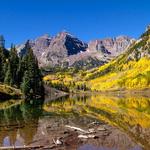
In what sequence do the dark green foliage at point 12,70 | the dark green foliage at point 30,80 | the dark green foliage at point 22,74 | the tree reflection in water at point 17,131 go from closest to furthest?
the tree reflection in water at point 17,131, the dark green foliage at point 30,80, the dark green foliage at point 22,74, the dark green foliage at point 12,70

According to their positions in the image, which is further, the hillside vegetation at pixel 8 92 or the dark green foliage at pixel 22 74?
the dark green foliage at pixel 22 74

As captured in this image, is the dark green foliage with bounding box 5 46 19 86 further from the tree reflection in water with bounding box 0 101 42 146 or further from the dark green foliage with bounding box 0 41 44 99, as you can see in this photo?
the tree reflection in water with bounding box 0 101 42 146

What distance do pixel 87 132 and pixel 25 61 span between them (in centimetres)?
12186

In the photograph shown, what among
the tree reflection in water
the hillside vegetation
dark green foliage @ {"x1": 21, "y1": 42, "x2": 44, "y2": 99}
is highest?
dark green foliage @ {"x1": 21, "y1": 42, "x2": 44, "y2": 99}

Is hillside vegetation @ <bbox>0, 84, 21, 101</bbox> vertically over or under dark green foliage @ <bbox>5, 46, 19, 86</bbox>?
under

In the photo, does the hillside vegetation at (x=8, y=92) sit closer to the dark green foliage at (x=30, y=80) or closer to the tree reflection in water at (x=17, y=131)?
the dark green foliage at (x=30, y=80)

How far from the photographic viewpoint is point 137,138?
51031mm

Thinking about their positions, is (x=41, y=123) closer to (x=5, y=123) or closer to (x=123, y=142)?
(x=5, y=123)

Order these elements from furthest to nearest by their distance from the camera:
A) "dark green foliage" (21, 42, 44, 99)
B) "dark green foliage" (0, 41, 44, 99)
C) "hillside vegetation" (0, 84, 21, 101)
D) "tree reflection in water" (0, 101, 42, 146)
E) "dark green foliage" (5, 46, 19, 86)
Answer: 1. "dark green foliage" (5, 46, 19, 86)
2. "dark green foliage" (0, 41, 44, 99)
3. "dark green foliage" (21, 42, 44, 99)
4. "hillside vegetation" (0, 84, 21, 101)
5. "tree reflection in water" (0, 101, 42, 146)

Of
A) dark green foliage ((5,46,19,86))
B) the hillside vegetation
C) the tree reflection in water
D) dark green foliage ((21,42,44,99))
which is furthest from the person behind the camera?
dark green foliage ((5,46,19,86))

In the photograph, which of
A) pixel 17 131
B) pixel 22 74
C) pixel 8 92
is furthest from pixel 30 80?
pixel 17 131

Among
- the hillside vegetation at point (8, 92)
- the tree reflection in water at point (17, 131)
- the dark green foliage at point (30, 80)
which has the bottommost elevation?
the tree reflection in water at point (17, 131)

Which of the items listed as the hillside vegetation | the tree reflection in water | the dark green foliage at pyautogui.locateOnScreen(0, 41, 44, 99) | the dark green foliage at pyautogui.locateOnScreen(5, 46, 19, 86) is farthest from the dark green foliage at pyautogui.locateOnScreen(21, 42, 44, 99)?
the tree reflection in water

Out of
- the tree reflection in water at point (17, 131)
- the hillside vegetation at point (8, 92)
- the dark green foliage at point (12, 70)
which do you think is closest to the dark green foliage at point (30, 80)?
the hillside vegetation at point (8, 92)
